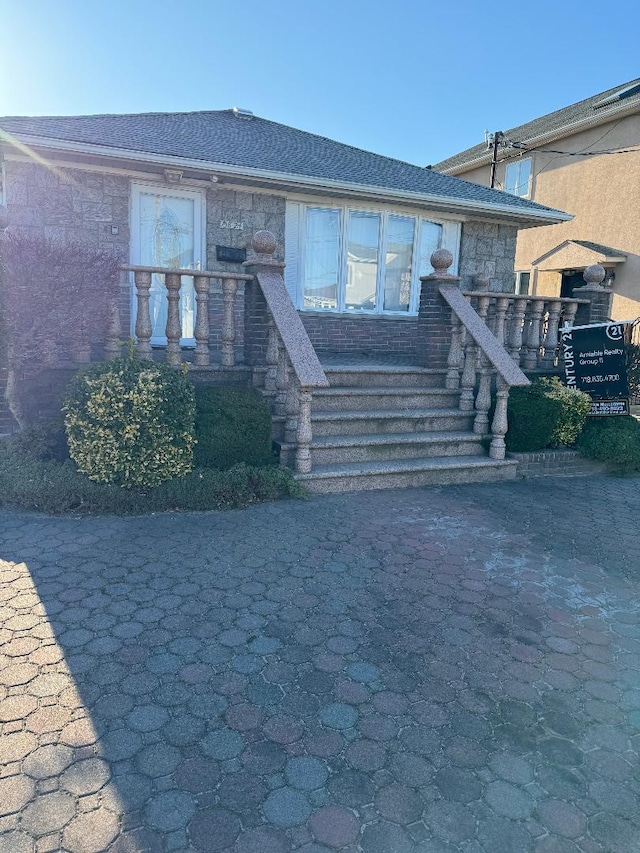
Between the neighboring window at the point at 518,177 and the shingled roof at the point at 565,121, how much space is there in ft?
2.38

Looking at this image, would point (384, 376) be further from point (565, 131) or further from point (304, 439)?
point (565, 131)

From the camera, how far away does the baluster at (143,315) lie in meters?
5.95

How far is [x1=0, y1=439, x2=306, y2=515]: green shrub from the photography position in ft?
16.3

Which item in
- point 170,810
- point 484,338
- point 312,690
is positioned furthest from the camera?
point 484,338

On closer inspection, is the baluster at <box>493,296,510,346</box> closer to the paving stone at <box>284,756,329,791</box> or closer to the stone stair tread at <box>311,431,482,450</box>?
the stone stair tread at <box>311,431,482,450</box>

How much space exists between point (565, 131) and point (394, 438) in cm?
1568

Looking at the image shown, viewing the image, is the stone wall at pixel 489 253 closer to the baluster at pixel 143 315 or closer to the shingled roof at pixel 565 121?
the baluster at pixel 143 315

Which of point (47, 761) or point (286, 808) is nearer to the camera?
point (286, 808)

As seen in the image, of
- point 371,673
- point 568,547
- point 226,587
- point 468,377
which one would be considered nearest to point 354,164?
point 468,377

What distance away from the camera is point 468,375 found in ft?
23.5

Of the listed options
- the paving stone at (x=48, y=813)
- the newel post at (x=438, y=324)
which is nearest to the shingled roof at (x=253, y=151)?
the newel post at (x=438, y=324)

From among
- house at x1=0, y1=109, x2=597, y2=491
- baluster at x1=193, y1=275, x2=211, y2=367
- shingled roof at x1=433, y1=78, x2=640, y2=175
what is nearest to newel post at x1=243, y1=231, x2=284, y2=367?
house at x1=0, y1=109, x2=597, y2=491

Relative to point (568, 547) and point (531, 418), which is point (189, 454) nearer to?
point (568, 547)

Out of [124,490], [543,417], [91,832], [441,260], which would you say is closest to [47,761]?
[91,832]
